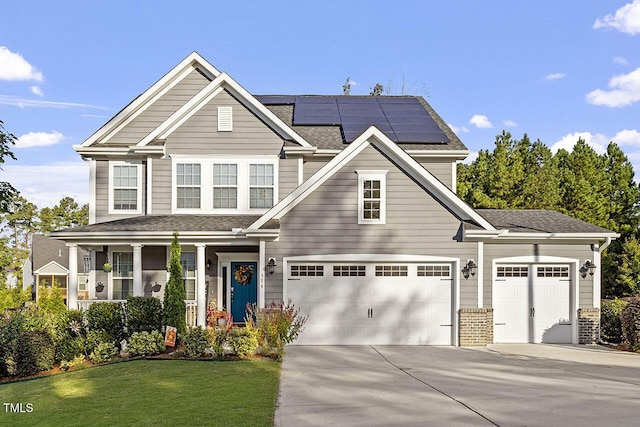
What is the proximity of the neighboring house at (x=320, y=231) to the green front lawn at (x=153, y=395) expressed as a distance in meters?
3.94

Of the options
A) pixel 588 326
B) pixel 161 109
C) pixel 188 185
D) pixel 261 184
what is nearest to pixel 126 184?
pixel 188 185

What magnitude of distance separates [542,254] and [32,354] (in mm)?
13599

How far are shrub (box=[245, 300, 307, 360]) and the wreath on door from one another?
10.4 feet

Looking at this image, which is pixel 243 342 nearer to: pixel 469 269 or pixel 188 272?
pixel 188 272

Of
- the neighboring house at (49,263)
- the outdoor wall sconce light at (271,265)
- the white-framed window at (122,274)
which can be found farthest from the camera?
the neighboring house at (49,263)

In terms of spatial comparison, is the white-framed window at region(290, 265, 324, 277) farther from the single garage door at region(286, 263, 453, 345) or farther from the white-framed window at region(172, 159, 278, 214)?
the white-framed window at region(172, 159, 278, 214)

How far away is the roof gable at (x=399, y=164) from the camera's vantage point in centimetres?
1538

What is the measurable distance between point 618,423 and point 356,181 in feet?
30.1

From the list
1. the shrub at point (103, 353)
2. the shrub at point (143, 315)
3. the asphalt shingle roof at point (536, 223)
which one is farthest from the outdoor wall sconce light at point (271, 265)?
the asphalt shingle roof at point (536, 223)

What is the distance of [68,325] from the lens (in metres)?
13.9

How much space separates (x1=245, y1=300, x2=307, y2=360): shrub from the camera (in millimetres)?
13477

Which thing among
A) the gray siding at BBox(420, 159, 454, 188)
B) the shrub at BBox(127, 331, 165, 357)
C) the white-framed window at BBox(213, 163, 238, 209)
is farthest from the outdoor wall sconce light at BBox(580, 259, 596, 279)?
the shrub at BBox(127, 331, 165, 357)

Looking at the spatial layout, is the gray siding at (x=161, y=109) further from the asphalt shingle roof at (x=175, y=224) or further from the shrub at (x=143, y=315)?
the shrub at (x=143, y=315)

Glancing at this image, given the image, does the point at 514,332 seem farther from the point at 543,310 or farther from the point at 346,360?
the point at 346,360
